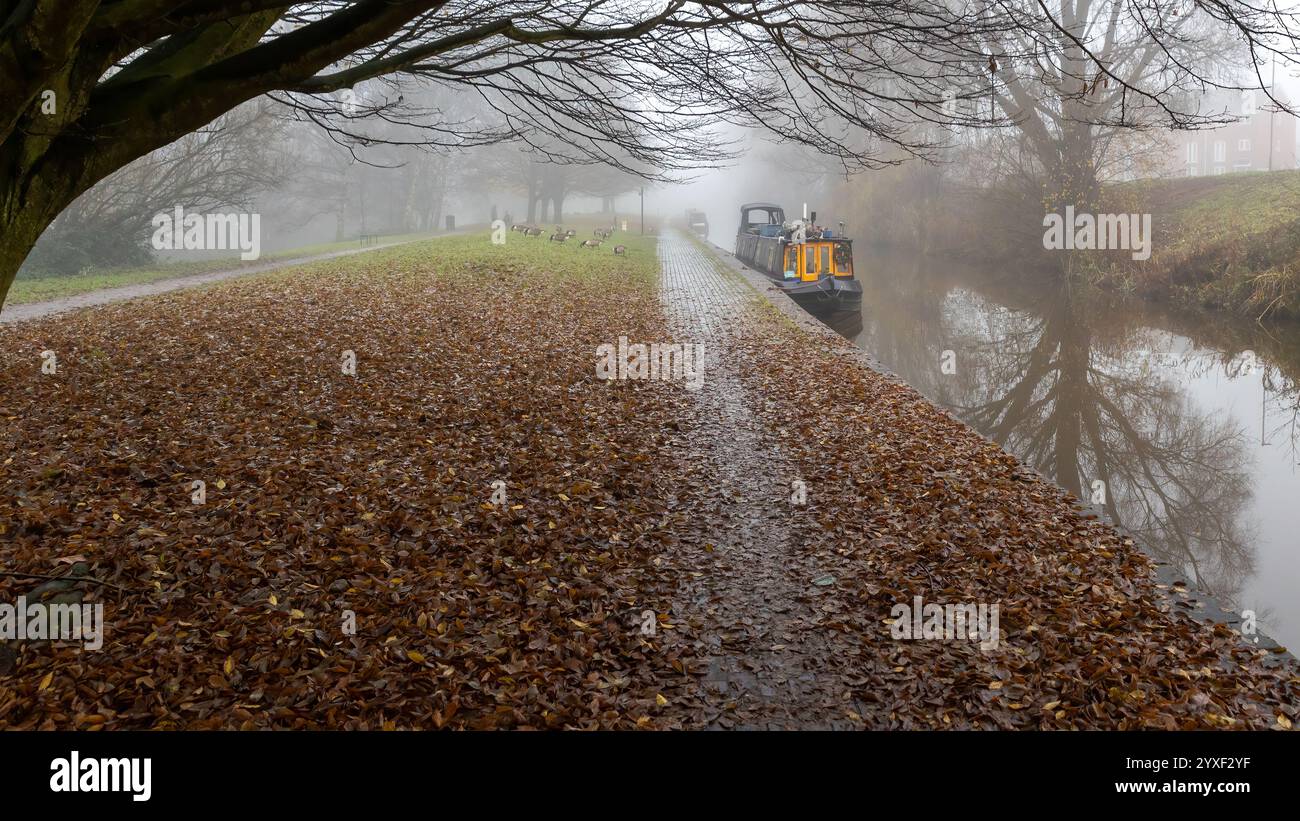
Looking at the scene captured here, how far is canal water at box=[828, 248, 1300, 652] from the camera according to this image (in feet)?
26.8

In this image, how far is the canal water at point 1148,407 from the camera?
8156 millimetres

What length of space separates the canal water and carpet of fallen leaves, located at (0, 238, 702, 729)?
4.92 meters

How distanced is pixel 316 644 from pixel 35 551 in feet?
6.32

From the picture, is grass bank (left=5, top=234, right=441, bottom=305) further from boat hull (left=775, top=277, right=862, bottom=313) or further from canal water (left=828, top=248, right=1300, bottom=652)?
canal water (left=828, top=248, right=1300, bottom=652)

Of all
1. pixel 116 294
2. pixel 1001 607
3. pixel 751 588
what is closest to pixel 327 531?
pixel 751 588

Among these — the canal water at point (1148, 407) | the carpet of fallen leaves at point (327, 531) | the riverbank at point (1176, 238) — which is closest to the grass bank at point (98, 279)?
the carpet of fallen leaves at point (327, 531)

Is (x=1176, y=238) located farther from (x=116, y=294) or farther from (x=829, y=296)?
(x=116, y=294)

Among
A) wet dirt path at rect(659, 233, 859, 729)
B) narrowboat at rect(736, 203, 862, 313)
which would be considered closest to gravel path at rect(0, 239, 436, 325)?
wet dirt path at rect(659, 233, 859, 729)

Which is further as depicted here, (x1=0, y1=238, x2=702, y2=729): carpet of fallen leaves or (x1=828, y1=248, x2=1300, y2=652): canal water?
(x1=828, y1=248, x2=1300, y2=652): canal water

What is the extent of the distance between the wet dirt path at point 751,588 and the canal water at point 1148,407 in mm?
3270

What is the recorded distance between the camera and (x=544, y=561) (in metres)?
5.28

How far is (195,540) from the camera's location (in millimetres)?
4906

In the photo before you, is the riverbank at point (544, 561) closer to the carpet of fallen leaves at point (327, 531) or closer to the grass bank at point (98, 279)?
the carpet of fallen leaves at point (327, 531)

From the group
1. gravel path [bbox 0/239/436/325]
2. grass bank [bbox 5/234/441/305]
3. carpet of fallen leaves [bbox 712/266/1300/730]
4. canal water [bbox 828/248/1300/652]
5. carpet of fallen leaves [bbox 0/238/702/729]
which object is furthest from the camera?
grass bank [bbox 5/234/441/305]
